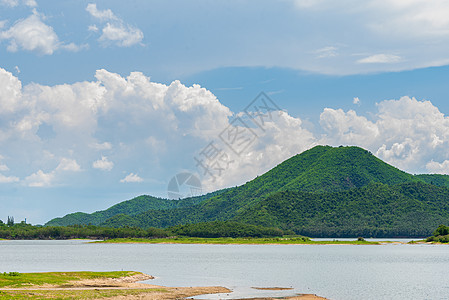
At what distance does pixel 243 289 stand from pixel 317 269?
44967 millimetres

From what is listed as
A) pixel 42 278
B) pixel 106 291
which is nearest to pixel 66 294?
pixel 106 291

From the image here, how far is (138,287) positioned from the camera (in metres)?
73.2

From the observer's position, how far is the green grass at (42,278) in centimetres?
6475

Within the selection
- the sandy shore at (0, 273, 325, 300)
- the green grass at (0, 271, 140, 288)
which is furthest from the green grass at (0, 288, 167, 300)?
the green grass at (0, 271, 140, 288)

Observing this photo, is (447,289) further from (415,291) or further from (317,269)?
(317,269)

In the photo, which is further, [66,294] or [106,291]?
[106,291]

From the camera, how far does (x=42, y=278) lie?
71.6 metres

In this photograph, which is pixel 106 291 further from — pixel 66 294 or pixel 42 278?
pixel 42 278

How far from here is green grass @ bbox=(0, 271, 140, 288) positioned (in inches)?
2549

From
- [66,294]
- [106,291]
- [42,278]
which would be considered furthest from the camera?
[42,278]

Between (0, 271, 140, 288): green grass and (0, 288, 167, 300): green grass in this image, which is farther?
(0, 271, 140, 288): green grass

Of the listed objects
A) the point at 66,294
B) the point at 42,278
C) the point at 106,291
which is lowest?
the point at 106,291

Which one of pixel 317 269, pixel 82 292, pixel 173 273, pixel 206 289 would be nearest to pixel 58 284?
pixel 82 292

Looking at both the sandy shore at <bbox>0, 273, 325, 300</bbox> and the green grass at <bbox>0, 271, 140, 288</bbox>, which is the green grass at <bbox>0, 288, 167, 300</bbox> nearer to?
the sandy shore at <bbox>0, 273, 325, 300</bbox>
